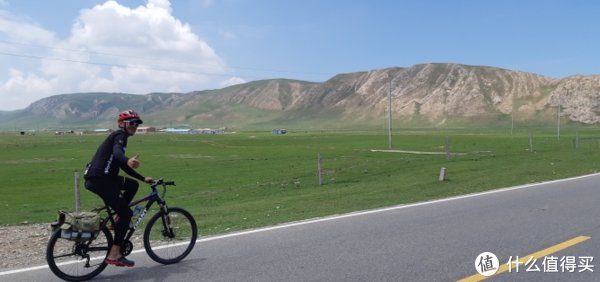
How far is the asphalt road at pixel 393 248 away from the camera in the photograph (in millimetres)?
6637

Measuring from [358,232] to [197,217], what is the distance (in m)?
5.12

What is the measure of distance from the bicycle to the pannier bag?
12mm

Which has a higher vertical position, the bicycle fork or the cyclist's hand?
the cyclist's hand

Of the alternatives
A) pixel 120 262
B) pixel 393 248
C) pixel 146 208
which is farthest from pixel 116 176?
pixel 393 248

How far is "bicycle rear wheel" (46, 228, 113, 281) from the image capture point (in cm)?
658

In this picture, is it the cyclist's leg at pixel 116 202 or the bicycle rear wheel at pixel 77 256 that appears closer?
the bicycle rear wheel at pixel 77 256

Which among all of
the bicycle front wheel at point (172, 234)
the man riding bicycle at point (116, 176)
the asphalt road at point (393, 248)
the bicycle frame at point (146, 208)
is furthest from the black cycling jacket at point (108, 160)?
the asphalt road at point (393, 248)

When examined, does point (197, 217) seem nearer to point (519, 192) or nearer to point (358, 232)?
point (358, 232)

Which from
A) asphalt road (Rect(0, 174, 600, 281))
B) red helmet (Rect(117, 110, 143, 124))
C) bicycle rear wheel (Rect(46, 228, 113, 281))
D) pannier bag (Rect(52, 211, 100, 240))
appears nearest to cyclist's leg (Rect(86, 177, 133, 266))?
bicycle rear wheel (Rect(46, 228, 113, 281))

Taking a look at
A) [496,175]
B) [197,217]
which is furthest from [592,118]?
[197,217]

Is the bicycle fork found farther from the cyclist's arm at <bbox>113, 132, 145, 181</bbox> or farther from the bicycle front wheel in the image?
the cyclist's arm at <bbox>113, 132, 145, 181</bbox>

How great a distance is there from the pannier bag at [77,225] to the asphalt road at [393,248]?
0.67 meters

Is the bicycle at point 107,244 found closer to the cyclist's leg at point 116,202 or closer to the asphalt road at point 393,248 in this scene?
the cyclist's leg at point 116,202

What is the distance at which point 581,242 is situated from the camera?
806 centimetres
